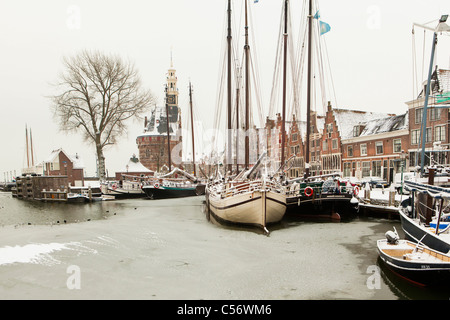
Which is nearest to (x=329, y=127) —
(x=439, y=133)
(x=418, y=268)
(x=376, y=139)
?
(x=376, y=139)

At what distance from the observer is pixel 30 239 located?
14.6 m

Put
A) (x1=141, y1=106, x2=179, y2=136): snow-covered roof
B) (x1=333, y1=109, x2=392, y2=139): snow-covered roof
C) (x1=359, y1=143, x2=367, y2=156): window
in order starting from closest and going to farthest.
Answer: (x1=359, y1=143, x2=367, y2=156): window < (x1=333, y1=109, x2=392, y2=139): snow-covered roof < (x1=141, y1=106, x2=179, y2=136): snow-covered roof

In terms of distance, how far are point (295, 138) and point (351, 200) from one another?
127 ft

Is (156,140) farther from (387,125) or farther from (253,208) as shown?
(253,208)

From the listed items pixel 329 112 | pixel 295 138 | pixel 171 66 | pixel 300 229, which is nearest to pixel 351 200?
pixel 300 229

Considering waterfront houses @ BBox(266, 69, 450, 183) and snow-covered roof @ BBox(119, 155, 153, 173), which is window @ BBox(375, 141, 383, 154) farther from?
snow-covered roof @ BBox(119, 155, 153, 173)

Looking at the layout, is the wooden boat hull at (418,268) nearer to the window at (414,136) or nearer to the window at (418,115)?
the window at (418,115)

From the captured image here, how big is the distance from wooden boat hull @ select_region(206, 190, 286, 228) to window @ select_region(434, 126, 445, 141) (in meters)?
24.6

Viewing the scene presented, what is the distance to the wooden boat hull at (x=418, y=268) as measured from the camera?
28.3ft

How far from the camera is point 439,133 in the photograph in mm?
33375

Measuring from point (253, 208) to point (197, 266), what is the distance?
23.1ft

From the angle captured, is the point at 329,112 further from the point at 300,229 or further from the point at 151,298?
the point at 151,298

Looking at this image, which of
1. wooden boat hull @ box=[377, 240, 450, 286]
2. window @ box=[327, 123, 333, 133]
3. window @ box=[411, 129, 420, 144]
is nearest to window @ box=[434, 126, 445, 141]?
A: window @ box=[411, 129, 420, 144]

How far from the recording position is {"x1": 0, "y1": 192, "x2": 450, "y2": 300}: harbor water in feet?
28.3
